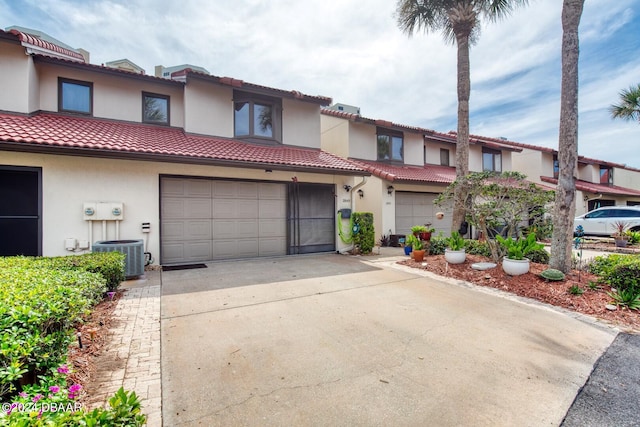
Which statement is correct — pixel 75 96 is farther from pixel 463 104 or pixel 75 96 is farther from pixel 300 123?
pixel 463 104

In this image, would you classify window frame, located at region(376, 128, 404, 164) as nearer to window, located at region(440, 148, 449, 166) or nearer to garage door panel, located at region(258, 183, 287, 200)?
window, located at region(440, 148, 449, 166)

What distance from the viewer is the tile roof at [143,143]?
6601mm

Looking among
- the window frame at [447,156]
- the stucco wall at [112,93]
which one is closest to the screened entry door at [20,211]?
the stucco wall at [112,93]

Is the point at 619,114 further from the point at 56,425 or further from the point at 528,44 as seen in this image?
the point at 56,425

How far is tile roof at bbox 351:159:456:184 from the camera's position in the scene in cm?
1219

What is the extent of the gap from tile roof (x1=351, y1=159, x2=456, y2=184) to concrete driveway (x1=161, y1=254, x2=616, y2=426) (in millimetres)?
6944

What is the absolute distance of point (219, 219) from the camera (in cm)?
891

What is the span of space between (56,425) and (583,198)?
25.9 meters

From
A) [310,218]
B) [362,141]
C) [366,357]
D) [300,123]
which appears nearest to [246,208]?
[310,218]

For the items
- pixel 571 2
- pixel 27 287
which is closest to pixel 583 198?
pixel 571 2

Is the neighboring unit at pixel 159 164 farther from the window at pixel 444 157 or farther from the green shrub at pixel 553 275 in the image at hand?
the window at pixel 444 157

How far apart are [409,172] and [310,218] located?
6.24 m

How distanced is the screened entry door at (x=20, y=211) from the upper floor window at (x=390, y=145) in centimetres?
1266

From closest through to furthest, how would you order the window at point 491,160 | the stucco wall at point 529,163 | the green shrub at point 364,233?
the green shrub at point 364,233 → the window at point 491,160 → the stucco wall at point 529,163
